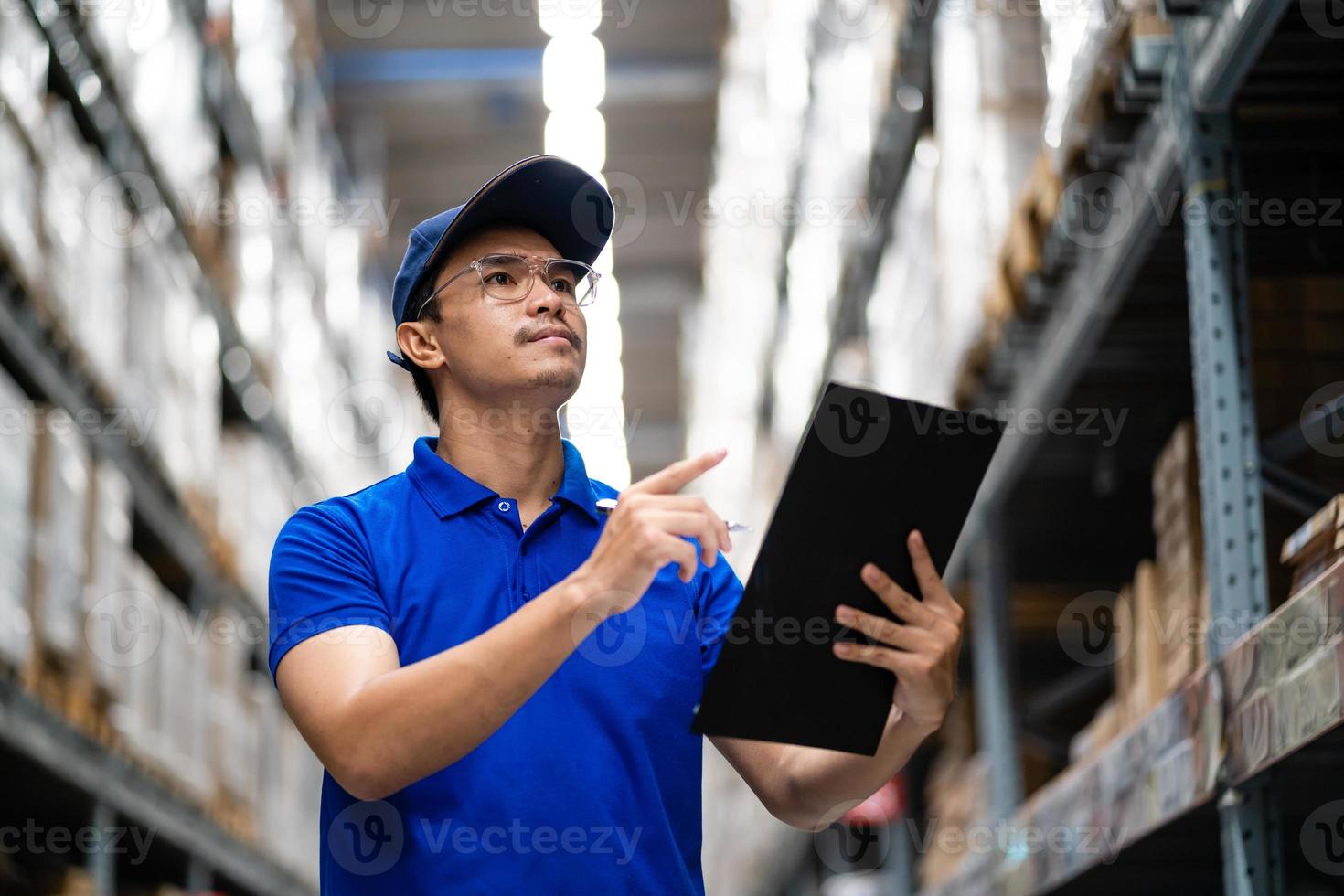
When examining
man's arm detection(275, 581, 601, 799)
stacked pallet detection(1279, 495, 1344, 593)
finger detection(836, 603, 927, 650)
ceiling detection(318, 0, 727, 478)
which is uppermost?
ceiling detection(318, 0, 727, 478)

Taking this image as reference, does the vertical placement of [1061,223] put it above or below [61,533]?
above

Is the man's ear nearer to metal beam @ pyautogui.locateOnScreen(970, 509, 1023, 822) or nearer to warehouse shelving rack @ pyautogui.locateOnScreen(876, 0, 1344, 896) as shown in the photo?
warehouse shelving rack @ pyautogui.locateOnScreen(876, 0, 1344, 896)

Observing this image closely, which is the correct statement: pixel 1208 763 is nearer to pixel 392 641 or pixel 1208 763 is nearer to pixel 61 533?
pixel 392 641

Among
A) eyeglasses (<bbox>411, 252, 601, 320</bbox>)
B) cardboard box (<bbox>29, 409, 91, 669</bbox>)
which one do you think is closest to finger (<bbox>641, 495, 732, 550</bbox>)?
eyeglasses (<bbox>411, 252, 601, 320</bbox>)

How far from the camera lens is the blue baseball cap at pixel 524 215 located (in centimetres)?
232

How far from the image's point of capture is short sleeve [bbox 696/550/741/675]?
218cm

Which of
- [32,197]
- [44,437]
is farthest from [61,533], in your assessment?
[32,197]

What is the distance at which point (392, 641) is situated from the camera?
1.96m

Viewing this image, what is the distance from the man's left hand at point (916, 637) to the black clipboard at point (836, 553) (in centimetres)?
2

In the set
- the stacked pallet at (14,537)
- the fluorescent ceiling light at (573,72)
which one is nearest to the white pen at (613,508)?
the stacked pallet at (14,537)

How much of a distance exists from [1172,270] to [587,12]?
862 cm

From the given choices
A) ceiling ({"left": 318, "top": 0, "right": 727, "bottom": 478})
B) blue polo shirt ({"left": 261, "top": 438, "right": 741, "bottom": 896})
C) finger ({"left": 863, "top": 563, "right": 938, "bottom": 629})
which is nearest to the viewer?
blue polo shirt ({"left": 261, "top": 438, "right": 741, "bottom": 896})

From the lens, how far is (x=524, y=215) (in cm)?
241

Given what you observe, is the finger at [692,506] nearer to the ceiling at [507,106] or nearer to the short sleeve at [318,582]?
the short sleeve at [318,582]
